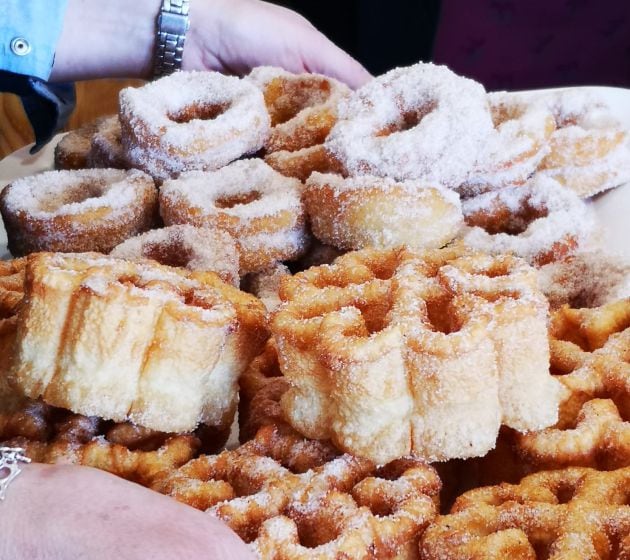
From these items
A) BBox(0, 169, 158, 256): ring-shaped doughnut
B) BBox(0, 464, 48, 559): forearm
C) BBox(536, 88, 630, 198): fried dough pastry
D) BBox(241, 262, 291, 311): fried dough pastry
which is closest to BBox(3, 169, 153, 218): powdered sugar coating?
BBox(0, 169, 158, 256): ring-shaped doughnut

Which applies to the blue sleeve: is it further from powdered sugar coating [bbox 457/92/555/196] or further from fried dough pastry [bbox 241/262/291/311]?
powdered sugar coating [bbox 457/92/555/196]

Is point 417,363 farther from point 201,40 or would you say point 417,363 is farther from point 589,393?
point 201,40

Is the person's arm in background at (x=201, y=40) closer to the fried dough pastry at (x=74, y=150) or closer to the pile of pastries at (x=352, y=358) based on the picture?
the fried dough pastry at (x=74, y=150)

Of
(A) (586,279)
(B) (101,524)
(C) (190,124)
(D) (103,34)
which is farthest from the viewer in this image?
(D) (103,34)

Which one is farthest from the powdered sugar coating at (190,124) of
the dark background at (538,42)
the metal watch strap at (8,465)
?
the dark background at (538,42)

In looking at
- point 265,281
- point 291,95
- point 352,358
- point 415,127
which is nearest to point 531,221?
point 415,127

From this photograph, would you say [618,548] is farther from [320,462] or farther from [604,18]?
[604,18]

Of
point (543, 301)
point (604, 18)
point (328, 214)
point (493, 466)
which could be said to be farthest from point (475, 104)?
point (604, 18)

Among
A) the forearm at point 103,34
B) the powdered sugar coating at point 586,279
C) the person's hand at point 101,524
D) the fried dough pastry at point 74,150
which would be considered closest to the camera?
the person's hand at point 101,524

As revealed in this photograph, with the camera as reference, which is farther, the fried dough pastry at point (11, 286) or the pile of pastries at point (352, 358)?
the fried dough pastry at point (11, 286)
